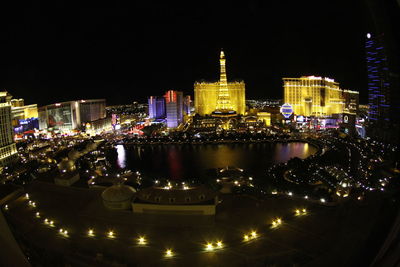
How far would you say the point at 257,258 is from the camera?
9.25 feet

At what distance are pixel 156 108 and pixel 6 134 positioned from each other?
10.7 meters

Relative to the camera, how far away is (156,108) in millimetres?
18281

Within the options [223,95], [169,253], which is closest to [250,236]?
[169,253]

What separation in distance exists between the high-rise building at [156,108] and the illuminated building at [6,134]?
10071mm

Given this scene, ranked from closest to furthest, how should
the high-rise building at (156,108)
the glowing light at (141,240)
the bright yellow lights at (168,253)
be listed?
the bright yellow lights at (168,253) → the glowing light at (141,240) → the high-rise building at (156,108)

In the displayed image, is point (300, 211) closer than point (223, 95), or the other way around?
point (300, 211)

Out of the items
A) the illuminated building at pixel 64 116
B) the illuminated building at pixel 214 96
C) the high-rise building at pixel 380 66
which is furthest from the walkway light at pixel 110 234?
the illuminated building at pixel 214 96

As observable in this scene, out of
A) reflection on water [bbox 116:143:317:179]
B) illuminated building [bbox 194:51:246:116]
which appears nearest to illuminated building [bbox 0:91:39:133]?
reflection on water [bbox 116:143:317:179]

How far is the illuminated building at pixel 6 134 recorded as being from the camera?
25.6 feet

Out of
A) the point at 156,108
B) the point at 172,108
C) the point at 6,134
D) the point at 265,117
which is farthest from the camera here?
the point at 156,108

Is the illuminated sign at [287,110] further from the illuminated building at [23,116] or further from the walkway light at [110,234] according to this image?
the walkway light at [110,234]

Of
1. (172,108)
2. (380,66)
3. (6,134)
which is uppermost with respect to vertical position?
(380,66)

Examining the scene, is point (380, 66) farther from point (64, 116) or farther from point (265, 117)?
point (64, 116)

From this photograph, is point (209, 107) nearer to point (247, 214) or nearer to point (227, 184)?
point (227, 184)
